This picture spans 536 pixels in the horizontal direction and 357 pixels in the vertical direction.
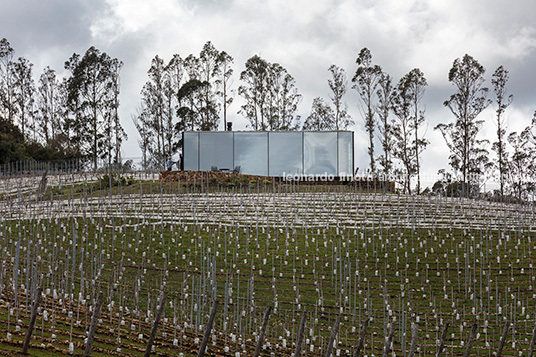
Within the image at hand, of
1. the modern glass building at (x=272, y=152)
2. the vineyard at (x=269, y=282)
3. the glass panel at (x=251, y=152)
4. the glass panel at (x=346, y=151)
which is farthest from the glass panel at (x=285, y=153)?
the vineyard at (x=269, y=282)

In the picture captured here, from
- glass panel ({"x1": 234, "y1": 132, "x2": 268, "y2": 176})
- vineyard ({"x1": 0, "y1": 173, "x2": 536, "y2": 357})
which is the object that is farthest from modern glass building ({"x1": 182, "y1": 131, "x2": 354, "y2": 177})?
vineyard ({"x1": 0, "y1": 173, "x2": 536, "y2": 357})

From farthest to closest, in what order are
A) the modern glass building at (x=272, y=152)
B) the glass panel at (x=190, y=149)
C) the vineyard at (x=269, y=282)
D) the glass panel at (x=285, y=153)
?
the glass panel at (x=190, y=149) < the modern glass building at (x=272, y=152) < the glass panel at (x=285, y=153) < the vineyard at (x=269, y=282)

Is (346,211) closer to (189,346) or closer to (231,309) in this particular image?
(231,309)

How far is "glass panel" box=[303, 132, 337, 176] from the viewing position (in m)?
36.0

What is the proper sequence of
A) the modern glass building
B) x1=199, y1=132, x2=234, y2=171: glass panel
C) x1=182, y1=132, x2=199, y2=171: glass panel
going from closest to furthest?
→ the modern glass building < x1=199, y1=132, x2=234, y2=171: glass panel < x1=182, y1=132, x2=199, y2=171: glass panel

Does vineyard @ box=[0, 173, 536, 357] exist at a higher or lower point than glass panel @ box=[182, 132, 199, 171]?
lower

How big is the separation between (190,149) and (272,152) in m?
4.57

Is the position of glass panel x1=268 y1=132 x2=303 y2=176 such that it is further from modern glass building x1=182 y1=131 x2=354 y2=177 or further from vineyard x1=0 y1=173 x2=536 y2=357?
vineyard x1=0 y1=173 x2=536 y2=357

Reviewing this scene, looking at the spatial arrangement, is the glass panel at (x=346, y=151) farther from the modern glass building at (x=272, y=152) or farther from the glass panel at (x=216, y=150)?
the glass panel at (x=216, y=150)

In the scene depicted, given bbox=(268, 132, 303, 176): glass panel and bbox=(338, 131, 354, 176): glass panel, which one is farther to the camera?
bbox=(338, 131, 354, 176): glass panel

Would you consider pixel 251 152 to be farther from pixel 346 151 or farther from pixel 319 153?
pixel 346 151

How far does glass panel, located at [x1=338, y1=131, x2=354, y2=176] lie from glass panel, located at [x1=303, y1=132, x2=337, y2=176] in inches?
13.0

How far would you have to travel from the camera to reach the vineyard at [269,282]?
11.7m

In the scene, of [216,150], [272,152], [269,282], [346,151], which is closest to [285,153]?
[272,152]
